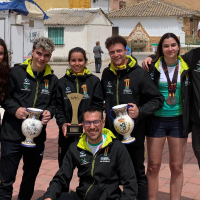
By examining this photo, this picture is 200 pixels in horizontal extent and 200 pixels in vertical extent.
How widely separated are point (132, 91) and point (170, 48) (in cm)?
60

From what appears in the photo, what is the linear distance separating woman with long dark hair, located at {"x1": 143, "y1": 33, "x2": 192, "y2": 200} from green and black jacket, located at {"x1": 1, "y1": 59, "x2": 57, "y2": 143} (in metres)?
1.11

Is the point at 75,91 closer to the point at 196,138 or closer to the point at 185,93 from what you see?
the point at 185,93

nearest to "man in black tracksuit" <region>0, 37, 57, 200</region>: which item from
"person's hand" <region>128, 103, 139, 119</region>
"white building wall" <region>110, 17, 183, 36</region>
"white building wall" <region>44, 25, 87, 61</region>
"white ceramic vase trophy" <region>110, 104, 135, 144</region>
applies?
"white ceramic vase trophy" <region>110, 104, 135, 144</region>

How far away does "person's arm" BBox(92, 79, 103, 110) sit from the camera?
3580 millimetres

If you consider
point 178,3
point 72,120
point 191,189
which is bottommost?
point 191,189

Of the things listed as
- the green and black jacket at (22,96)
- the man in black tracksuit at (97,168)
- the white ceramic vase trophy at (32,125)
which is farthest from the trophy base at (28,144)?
the man in black tracksuit at (97,168)

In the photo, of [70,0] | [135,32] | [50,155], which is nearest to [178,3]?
[135,32]

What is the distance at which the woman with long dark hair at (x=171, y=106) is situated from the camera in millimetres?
3566

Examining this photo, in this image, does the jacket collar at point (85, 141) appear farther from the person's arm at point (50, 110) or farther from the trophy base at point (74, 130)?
the person's arm at point (50, 110)

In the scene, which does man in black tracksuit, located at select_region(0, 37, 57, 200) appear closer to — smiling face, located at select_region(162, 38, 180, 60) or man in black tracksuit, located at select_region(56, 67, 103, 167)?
man in black tracksuit, located at select_region(56, 67, 103, 167)

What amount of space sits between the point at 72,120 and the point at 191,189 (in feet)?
6.68

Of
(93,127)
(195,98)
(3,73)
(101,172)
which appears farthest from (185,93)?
(3,73)

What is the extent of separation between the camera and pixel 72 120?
350 cm

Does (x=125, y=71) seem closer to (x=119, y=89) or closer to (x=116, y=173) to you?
(x=119, y=89)
